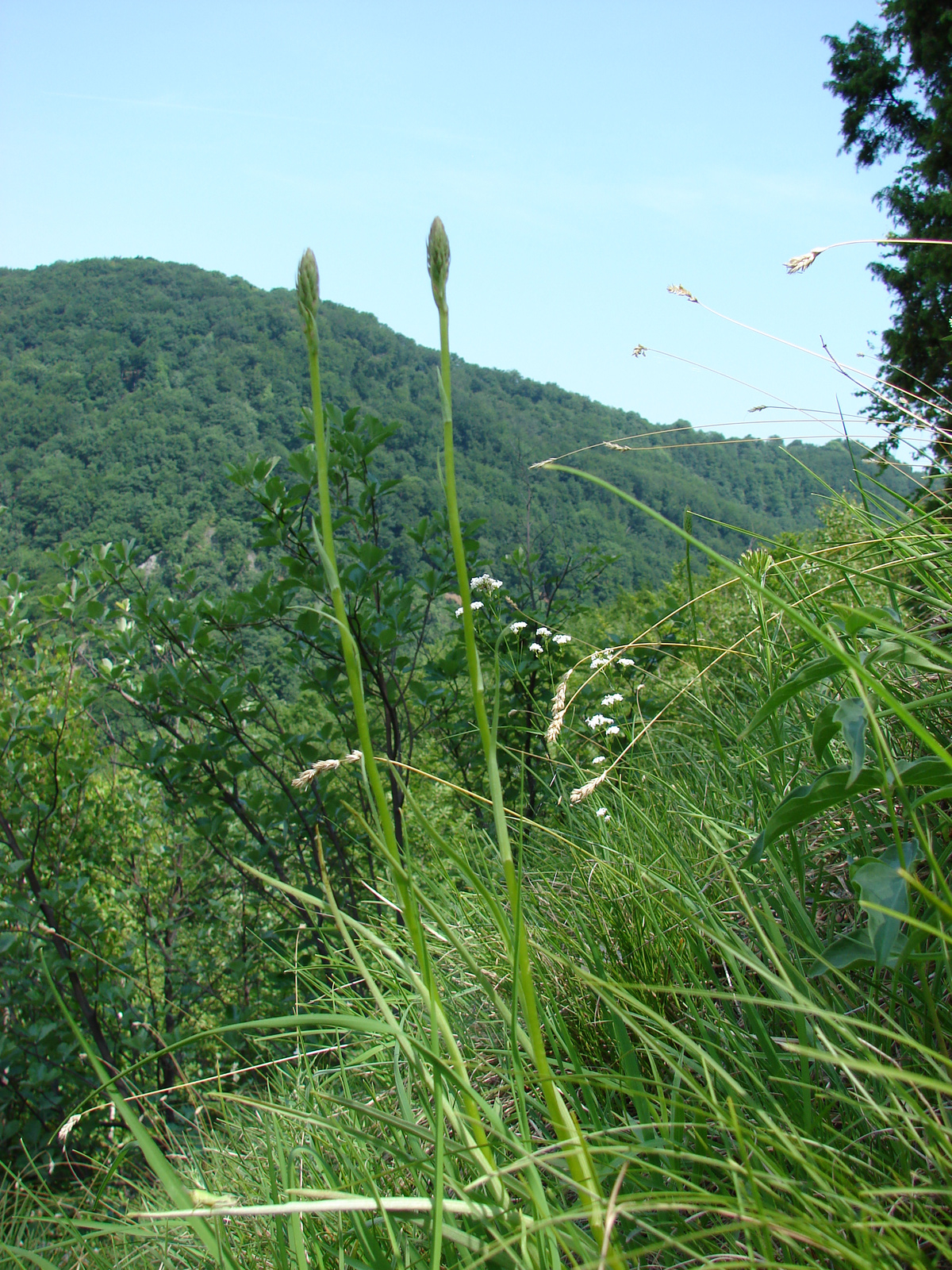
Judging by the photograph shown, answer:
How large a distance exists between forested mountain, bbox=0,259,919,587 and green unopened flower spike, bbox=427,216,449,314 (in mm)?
21406

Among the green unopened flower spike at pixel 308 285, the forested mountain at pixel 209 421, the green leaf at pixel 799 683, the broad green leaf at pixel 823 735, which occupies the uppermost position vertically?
the forested mountain at pixel 209 421

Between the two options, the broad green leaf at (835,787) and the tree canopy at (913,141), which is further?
the tree canopy at (913,141)

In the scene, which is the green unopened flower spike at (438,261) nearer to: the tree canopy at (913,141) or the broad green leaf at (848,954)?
the broad green leaf at (848,954)

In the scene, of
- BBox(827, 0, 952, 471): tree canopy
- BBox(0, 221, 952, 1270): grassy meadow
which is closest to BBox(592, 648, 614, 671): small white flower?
BBox(0, 221, 952, 1270): grassy meadow

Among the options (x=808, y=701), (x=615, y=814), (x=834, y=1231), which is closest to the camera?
(x=834, y=1231)

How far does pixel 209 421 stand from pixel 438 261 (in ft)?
191

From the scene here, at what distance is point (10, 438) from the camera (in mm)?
52594

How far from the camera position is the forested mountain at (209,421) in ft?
123

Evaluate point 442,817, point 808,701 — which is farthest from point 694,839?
point 442,817

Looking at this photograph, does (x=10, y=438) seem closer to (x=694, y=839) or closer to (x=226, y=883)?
(x=226, y=883)

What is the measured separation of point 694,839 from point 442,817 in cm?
851

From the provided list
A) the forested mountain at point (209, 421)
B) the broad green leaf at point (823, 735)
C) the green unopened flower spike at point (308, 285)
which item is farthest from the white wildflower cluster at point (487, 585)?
the forested mountain at point (209, 421)

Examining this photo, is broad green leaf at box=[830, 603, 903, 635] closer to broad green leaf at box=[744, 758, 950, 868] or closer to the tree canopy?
broad green leaf at box=[744, 758, 950, 868]

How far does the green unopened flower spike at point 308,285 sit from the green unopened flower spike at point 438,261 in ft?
0.39
